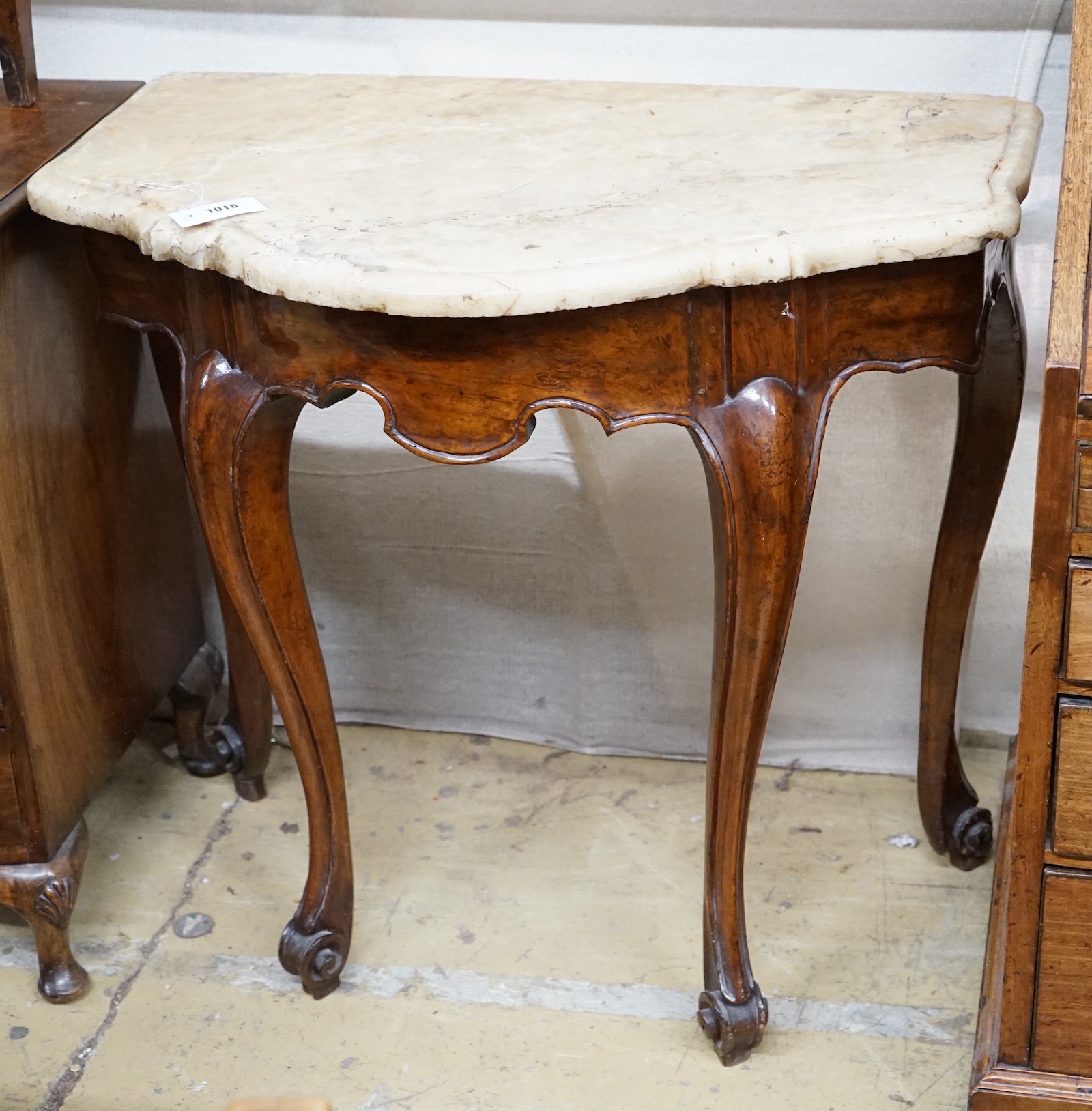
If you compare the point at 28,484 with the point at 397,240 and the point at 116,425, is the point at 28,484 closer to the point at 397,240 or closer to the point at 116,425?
the point at 116,425

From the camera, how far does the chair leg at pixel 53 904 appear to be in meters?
1.35

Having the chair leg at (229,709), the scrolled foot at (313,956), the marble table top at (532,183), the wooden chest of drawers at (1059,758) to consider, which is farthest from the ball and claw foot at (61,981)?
the wooden chest of drawers at (1059,758)

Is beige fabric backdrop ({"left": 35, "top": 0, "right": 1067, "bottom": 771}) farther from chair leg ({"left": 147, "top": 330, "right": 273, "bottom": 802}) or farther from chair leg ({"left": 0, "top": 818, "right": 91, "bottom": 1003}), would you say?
chair leg ({"left": 0, "top": 818, "right": 91, "bottom": 1003})

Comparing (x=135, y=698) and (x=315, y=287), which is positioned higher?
(x=315, y=287)

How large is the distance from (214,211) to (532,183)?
243 mm

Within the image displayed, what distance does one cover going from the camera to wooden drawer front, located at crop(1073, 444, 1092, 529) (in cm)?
95

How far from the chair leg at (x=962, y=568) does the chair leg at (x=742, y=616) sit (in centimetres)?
30

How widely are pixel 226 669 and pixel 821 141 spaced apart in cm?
109

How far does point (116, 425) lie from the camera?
4.88 feet

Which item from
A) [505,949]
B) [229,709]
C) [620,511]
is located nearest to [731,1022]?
[505,949]

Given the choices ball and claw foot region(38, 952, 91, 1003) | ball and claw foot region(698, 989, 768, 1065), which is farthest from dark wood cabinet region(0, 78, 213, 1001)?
ball and claw foot region(698, 989, 768, 1065)

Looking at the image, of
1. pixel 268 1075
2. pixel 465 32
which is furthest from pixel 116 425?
pixel 268 1075

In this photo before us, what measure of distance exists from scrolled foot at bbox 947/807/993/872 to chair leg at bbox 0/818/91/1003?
0.91 metres

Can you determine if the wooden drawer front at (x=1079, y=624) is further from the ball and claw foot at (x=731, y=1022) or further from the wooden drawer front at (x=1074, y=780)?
the ball and claw foot at (x=731, y=1022)
